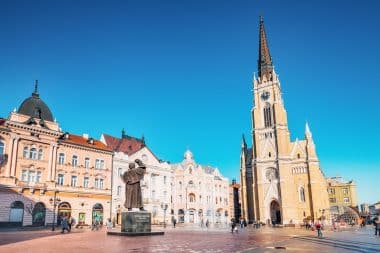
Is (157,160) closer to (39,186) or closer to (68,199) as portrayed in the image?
(68,199)

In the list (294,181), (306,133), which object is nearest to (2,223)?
(294,181)

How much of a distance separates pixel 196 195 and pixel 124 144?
26613 millimetres

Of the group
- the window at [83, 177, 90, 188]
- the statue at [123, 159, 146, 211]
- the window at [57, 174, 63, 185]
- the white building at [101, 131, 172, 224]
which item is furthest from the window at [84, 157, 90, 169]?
the statue at [123, 159, 146, 211]

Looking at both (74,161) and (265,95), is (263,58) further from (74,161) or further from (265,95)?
(74,161)

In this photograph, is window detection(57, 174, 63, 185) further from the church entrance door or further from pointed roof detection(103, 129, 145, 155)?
the church entrance door

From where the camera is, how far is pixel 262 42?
92688mm

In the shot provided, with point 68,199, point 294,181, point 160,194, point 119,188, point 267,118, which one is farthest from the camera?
point 267,118

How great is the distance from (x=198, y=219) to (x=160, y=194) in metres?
20.3

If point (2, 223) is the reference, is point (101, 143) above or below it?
above

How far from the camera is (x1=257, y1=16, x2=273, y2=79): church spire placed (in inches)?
3494

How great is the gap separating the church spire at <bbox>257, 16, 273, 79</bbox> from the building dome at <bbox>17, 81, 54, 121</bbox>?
56628mm

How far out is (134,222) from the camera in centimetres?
2270

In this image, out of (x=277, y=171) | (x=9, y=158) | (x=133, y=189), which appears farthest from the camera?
(x=277, y=171)

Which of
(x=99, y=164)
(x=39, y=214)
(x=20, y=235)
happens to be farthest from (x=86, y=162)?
(x=20, y=235)
